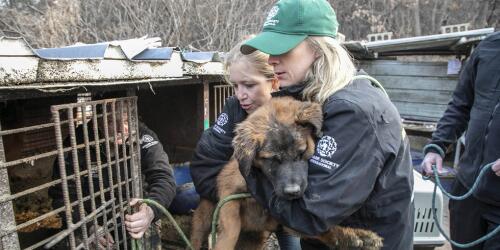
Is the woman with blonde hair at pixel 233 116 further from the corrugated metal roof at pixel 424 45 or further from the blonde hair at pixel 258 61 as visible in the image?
the corrugated metal roof at pixel 424 45

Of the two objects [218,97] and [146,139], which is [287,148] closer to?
[146,139]

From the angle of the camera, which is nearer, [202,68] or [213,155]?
[213,155]

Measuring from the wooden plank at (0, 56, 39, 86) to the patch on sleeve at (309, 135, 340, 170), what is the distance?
1.38 m

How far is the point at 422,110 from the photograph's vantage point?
1029 centimetres

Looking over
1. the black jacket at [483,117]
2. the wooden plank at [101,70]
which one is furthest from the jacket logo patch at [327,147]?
the black jacket at [483,117]

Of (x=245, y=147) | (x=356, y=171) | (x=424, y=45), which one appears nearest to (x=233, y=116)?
(x=245, y=147)

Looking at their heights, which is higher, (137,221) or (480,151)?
(480,151)

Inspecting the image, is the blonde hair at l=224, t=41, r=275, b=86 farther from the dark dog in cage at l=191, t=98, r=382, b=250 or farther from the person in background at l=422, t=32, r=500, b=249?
the person in background at l=422, t=32, r=500, b=249

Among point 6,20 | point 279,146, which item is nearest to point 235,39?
point 6,20

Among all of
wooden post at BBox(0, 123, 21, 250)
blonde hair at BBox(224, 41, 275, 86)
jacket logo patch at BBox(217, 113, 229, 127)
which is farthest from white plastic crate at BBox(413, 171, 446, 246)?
wooden post at BBox(0, 123, 21, 250)

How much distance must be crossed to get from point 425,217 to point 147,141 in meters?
2.97

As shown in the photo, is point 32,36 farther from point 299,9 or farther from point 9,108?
point 299,9

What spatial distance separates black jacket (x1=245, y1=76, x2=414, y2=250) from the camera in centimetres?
159

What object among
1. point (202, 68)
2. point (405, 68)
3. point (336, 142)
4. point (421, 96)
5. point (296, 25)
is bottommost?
point (421, 96)
